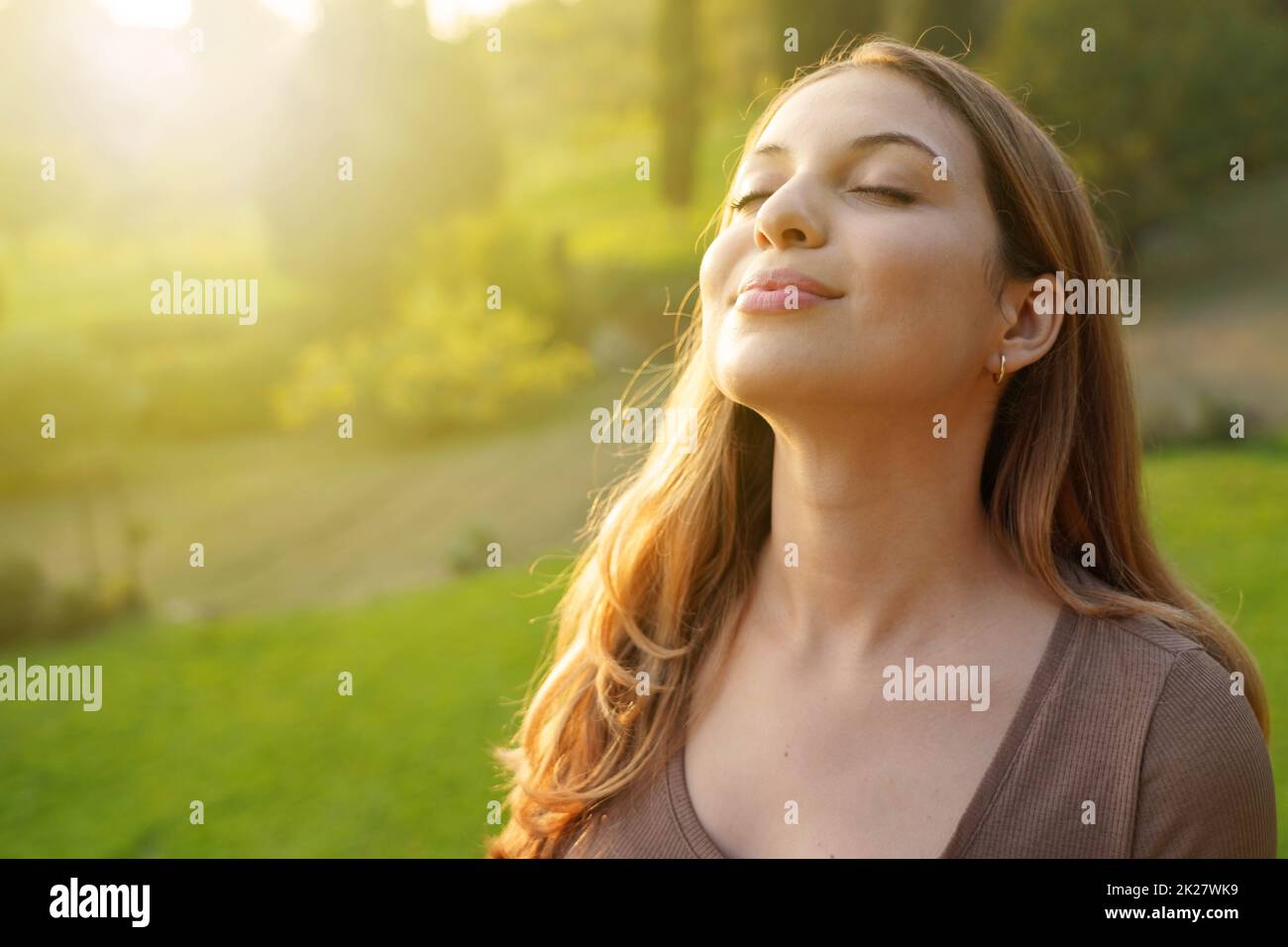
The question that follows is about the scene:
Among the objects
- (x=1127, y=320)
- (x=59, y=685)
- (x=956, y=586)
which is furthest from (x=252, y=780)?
(x=1127, y=320)

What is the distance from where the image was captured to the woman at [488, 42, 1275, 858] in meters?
1.39

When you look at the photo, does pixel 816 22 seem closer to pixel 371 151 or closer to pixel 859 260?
pixel 371 151

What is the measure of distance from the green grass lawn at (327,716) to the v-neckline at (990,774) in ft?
7.94

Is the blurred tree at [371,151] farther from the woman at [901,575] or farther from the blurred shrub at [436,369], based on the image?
the woman at [901,575]

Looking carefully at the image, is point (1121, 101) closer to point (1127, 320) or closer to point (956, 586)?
point (1127, 320)

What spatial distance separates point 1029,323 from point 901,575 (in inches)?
15.6

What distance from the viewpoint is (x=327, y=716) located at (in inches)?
191

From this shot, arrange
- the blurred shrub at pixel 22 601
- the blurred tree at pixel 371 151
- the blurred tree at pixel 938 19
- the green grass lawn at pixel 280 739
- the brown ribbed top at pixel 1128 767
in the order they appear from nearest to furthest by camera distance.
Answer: the brown ribbed top at pixel 1128 767 → the green grass lawn at pixel 280 739 → the blurred shrub at pixel 22 601 → the blurred tree at pixel 371 151 → the blurred tree at pixel 938 19

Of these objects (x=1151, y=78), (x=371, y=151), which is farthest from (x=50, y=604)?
(x=1151, y=78)

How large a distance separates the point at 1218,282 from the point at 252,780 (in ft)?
19.9

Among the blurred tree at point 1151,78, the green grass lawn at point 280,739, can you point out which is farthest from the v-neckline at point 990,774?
the blurred tree at point 1151,78

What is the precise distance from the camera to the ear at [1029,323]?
1582mm

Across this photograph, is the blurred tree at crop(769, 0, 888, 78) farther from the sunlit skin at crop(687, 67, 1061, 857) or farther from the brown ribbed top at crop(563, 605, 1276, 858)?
the brown ribbed top at crop(563, 605, 1276, 858)

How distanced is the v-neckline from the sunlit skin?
22mm
